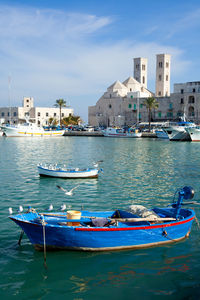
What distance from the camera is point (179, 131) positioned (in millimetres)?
70062

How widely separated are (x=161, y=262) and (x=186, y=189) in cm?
260

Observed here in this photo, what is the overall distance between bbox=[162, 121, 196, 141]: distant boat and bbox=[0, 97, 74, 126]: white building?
5220 centimetres

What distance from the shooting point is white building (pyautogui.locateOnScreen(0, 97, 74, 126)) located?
→ 111 metres

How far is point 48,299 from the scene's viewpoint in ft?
25.3

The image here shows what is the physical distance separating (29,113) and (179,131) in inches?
2387

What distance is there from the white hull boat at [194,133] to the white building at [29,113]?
5657cm

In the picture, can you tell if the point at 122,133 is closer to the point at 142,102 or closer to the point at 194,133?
the point at 142,102

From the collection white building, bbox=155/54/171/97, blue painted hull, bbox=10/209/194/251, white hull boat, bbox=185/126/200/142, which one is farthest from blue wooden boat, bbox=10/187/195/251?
white building, bbox=155/54/171/97

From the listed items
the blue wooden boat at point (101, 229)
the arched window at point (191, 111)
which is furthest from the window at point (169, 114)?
the blue wooden boat at point (101, 229)

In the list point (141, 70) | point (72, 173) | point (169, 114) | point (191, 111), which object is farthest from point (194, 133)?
point (72, 173)

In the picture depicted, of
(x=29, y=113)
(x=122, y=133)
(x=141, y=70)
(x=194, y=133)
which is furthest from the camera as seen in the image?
(x=29, y=113)

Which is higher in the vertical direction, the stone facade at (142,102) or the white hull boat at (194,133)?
the stone facade at (142,102)

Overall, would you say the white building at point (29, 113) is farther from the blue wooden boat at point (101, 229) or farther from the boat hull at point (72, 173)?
the blue wooden boat at point (101, 229)

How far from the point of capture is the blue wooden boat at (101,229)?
9.78 m
